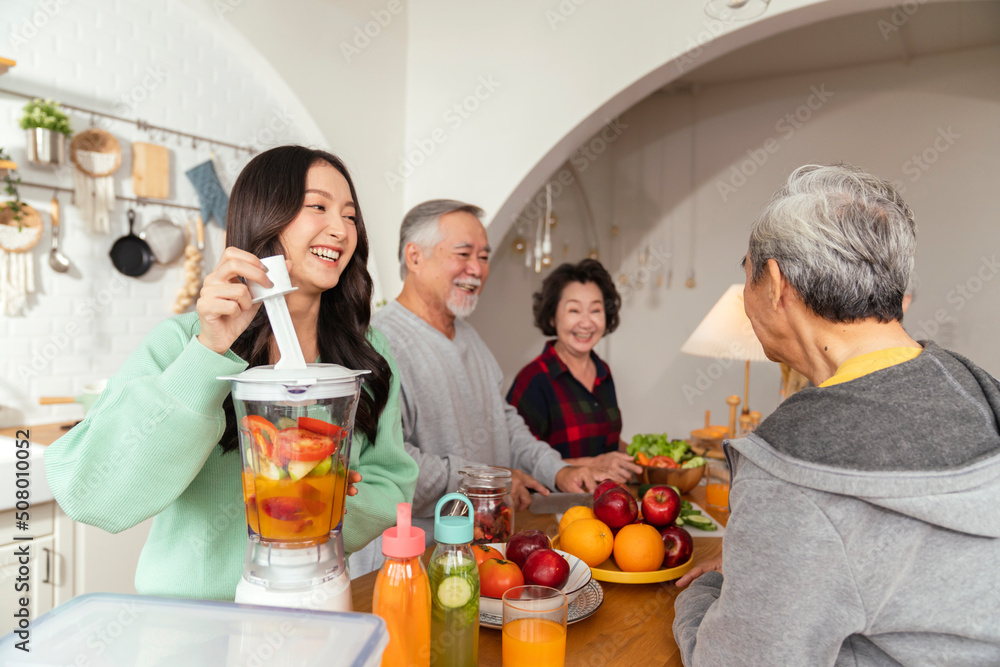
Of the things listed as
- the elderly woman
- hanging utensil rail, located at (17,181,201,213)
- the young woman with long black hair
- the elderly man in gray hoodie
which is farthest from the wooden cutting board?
the elderly man in gray hoodie

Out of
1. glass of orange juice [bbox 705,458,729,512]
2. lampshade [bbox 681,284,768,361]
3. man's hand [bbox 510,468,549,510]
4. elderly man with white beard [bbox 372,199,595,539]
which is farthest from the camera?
lampshade [bbox 681,284,768,361]

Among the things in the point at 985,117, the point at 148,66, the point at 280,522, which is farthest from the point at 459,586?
the point at 985,117

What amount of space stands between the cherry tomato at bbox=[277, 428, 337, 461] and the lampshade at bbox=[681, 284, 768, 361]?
94.8 inches

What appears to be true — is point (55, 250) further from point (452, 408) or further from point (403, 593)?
point (403, 593)

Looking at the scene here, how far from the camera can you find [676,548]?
Result: 4.68ft

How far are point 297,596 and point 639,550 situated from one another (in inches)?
29.0

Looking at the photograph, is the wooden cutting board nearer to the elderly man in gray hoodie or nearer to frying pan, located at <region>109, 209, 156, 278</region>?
frying pan, located at <region>109, 209, 156, 278</region>

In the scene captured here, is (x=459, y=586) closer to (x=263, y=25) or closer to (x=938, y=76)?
(x=263, y=25)

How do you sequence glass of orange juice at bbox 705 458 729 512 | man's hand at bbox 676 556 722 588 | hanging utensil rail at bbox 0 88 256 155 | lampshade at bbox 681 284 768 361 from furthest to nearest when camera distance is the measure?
lampshade at bbox 681 284 768 361 → hanging utensil rail at bbox 0 88 256 155 → glass of orange juice at bbox 705 458 729 512 → man's hand at bbox 676 556 722 588

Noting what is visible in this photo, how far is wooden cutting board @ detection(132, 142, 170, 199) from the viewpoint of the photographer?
2.86 meters

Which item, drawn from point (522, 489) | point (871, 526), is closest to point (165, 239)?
point (522, 489)

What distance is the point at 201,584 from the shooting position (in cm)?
115

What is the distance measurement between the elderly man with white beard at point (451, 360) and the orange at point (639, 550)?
610 mm

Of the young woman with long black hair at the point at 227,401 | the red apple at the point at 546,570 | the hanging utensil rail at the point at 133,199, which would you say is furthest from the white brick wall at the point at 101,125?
the red apple at the point at 546,570
